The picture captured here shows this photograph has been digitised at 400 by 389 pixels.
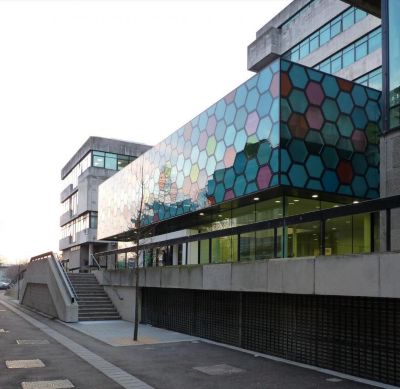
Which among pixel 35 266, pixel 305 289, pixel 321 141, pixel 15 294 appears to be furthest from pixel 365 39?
pixel 15 294

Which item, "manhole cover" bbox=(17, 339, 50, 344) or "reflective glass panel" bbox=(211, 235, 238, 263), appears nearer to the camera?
"reflective glass panel" bbox=(211, 235, 238, 263)

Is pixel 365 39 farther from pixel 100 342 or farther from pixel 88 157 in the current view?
pixel 88 157

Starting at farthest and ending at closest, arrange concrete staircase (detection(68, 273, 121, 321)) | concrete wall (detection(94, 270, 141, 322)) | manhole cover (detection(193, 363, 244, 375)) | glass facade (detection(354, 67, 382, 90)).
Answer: glass facade (detection(354, 67, 382, 90)) → concrete staircase (detection(68, 273, 121, 321)) → concrete wall (detection(94, 270, 141, 322)) → manhole cover (detection(193, 363, 244, 375))

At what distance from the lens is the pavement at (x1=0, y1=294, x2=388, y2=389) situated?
35.7 ft

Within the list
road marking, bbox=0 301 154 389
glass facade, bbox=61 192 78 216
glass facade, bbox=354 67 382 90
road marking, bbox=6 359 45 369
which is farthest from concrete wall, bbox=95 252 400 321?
glass facade, bbox=61 192 78 216

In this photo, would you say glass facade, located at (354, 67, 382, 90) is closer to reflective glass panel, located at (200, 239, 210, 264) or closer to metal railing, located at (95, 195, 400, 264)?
reflective glass panel, located at (200, 239, 210, 264)

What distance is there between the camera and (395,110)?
16375 mm

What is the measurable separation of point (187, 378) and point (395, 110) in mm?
10567

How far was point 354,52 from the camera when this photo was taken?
3888 cm

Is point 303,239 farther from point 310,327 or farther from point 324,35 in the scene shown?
point 324,35

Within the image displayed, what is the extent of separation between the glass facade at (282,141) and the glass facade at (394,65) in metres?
4.67

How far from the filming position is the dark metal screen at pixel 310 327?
11.0 metres

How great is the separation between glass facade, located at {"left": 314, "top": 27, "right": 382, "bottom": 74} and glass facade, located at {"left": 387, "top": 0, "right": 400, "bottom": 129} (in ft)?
65.8

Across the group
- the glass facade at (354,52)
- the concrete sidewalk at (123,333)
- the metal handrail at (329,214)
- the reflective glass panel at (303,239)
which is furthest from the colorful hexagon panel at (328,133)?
the glass facade at (354,52)
